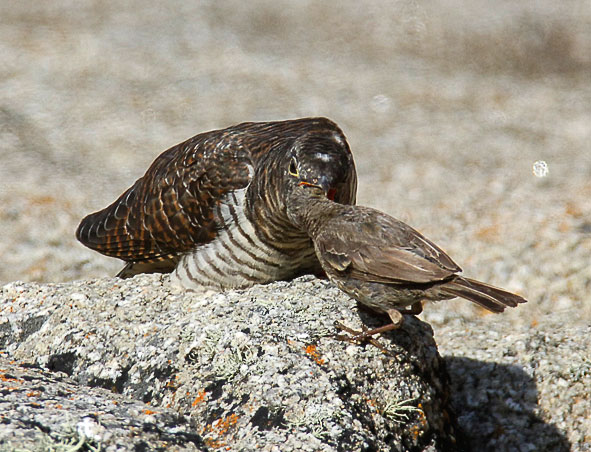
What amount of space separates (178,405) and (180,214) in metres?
1.69

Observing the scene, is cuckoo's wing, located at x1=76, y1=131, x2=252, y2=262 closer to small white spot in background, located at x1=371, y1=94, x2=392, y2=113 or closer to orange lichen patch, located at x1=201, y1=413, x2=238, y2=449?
orange lichen patch, located at x1=201, y1=413, x2=238, y2=449

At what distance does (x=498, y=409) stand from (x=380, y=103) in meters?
7.42

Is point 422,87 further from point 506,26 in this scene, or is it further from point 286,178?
point 286,178

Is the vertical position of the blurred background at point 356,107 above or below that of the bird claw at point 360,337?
above

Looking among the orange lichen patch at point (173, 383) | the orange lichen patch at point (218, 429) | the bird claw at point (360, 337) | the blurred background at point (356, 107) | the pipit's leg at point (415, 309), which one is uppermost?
the blurred background at point (356, 107)

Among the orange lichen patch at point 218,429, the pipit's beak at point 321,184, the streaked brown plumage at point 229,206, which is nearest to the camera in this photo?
the orange lichen patch at point 218,429

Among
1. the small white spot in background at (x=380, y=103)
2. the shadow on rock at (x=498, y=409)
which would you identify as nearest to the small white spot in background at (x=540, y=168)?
the small white spot in background at (x=380, y=103)

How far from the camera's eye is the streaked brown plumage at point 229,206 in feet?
15.5

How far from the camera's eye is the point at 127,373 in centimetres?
429

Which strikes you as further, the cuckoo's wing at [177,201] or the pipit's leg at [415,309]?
the cuckoo's wing at [177,201]

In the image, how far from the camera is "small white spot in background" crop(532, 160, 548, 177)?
9742mm

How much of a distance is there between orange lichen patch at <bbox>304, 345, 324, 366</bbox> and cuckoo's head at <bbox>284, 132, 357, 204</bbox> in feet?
2.94

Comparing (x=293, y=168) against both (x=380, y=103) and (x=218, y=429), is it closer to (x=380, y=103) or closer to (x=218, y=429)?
(x=218, y=429)

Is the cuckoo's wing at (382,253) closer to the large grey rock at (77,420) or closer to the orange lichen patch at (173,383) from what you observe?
the orange lichen patch at (173,383)
